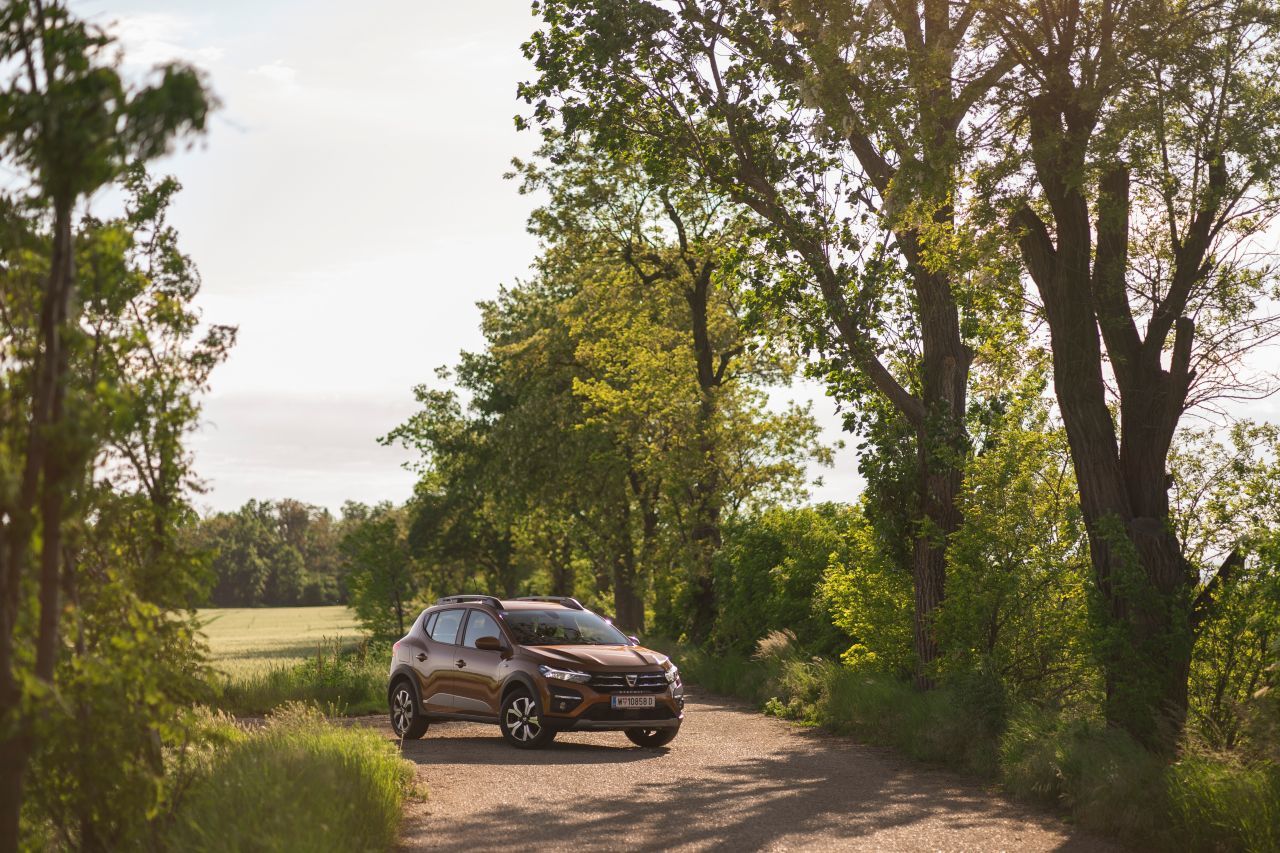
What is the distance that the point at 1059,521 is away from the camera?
16.7m

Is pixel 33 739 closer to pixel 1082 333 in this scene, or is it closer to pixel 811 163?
pixel 1082 333

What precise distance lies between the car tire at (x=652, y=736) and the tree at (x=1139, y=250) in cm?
532

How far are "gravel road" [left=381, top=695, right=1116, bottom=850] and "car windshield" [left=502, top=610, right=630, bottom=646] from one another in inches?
50.4

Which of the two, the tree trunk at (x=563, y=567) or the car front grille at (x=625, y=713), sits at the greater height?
the tree trunk at (x=563, y=567)

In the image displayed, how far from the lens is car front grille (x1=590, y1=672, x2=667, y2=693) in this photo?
15422 millimetres

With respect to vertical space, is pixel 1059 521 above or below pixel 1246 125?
below

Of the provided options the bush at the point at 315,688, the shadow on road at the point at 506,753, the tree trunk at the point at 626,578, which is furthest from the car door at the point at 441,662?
the tree trunk at the point at 626,578

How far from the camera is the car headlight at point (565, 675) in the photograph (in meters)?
15.4

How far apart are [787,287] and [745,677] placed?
8.39 meters

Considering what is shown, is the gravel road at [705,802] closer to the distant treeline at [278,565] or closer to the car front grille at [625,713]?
the car front grille at [625,713]

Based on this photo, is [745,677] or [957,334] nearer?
[957,334]

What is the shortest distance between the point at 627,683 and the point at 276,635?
238 feet

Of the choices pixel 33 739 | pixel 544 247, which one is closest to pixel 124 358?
pixel 33 739

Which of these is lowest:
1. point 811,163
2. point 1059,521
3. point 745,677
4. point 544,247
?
point 745,677
